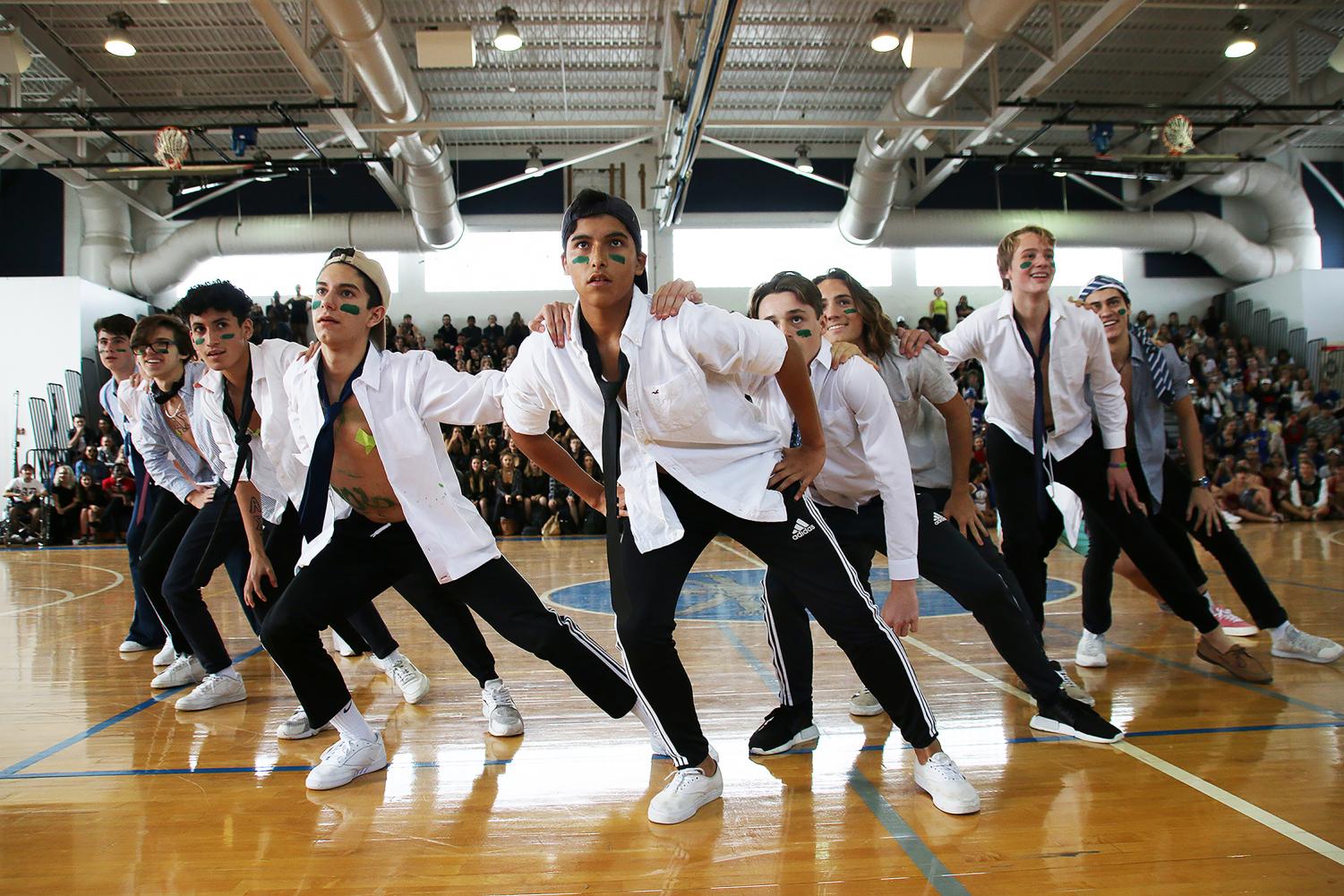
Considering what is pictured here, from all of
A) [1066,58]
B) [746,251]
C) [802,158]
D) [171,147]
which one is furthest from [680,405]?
[746,251]

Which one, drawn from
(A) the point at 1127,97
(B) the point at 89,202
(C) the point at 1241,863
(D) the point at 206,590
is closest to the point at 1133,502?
(C) the point at 1241,863

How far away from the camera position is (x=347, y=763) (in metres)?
2.85

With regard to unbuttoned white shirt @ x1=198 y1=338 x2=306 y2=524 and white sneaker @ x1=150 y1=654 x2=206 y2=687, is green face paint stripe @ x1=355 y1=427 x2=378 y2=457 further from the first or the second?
white sneaker @ x1=150 y1=654 x2=206 y2=687

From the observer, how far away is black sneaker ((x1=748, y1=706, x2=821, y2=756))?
9.77 feet

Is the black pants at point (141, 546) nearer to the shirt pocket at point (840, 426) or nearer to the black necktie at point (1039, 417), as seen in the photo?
the shirt pocket at point (840, 426)

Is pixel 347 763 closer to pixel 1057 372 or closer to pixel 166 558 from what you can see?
pixel 166 558

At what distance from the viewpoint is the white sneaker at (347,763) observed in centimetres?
279

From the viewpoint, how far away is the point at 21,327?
1659 centimetres

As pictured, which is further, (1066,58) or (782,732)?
(1066,58)

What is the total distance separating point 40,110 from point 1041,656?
1357 centimetres

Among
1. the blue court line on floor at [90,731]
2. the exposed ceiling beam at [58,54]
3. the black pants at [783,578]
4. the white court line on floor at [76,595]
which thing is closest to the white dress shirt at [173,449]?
the blue court line on floor at [90,731]

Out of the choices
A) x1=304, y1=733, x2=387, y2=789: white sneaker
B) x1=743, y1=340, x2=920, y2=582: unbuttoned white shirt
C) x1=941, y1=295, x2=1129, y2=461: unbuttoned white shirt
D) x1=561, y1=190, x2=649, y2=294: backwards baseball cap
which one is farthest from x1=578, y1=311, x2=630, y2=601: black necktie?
x1=941, y1=295, x2=1129, y2=461: unbuttoned white shirt

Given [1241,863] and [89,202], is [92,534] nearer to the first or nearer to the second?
[89,202]

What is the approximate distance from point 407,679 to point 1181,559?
11.6ft
